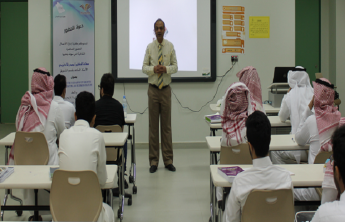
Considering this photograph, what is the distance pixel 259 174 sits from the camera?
165cm

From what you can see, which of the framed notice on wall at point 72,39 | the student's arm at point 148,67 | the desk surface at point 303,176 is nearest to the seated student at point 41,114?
the desk surface at point 303,176

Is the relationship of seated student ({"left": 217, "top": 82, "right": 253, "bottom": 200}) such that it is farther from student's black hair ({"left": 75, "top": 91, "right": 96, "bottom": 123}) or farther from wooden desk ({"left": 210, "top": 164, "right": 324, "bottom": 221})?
student's black hair ({"left": 75, "top": 91, "right": 96, "bottom": 123})

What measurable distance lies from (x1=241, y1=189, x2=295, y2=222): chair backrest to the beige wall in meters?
4.00

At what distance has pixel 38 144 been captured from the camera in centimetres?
265

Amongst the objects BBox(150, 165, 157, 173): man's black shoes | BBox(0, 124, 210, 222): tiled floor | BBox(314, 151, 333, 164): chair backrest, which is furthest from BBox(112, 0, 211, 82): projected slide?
BBox(314, 151, 333, 164): chair backrest

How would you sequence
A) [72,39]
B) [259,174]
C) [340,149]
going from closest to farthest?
[340,149] → [259,174] → [72,39]

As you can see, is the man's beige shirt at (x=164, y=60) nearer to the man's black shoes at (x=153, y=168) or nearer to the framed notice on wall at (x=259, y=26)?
the man's black shoes at (x=153, y=168)

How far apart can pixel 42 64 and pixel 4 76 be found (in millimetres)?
3286

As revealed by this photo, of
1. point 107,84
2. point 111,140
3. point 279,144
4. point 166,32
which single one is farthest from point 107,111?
point 166,32

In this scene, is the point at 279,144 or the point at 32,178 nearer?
the point at 32,178

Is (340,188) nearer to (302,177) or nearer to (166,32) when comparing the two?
(302,177)

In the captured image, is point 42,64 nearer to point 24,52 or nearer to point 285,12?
point 24,52

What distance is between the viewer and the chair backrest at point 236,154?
252 cm

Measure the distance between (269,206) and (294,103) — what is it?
2.05 m
